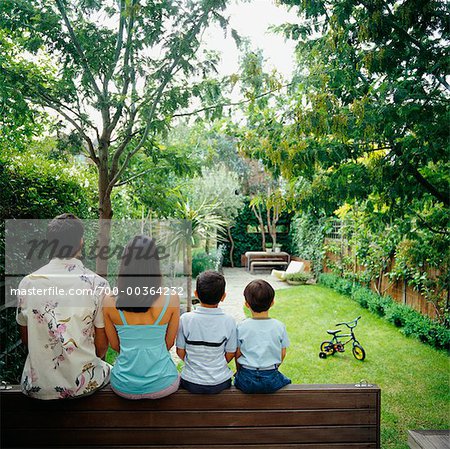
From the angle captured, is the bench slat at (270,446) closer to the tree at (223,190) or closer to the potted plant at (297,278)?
the potted plant at (297,278)

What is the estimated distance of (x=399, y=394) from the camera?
10.7ft

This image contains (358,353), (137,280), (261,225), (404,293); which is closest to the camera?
(137,280)

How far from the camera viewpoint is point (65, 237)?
153cm

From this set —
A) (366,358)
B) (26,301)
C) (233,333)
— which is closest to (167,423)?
(233,333)

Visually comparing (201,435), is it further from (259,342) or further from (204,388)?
(259,342)

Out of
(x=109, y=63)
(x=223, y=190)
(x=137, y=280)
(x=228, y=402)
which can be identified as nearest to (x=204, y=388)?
(x=228, y=402)

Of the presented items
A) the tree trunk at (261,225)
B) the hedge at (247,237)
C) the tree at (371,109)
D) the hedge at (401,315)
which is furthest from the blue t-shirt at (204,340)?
the hedge at (247,237)

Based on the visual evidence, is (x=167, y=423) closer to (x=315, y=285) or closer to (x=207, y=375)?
(x=207, y=375)

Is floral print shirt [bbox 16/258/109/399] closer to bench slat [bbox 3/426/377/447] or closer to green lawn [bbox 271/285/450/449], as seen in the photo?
bench slat [bbox 3/426/377/447]

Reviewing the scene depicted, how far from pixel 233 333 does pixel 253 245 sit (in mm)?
10224

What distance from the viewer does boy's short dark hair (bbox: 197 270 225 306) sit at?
159 cm

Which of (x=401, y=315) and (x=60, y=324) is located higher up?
(x=60, y=324)

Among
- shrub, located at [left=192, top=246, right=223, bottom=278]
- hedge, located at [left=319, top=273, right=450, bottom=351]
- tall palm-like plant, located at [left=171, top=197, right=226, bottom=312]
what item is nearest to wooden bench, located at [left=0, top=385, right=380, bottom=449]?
hedge, located at [left=319, top=273, right=450, bottom=351]

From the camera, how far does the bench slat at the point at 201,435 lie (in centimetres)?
153
